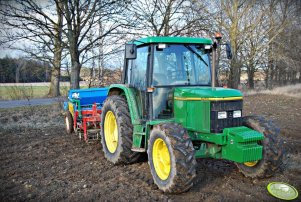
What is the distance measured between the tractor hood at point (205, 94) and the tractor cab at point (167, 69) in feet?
0.90

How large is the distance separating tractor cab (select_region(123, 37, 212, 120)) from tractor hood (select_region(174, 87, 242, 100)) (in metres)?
0.27

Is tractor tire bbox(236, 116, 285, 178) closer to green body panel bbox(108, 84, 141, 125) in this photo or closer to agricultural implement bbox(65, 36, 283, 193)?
agricultural implement bbox(65, 36, 283, 193)

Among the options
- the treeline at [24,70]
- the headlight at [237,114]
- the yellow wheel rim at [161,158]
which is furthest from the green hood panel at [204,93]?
the treeline at [24,70]

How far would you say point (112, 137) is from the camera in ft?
20.9

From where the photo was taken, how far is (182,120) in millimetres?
4867

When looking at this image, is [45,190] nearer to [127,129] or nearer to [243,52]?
[127,129]

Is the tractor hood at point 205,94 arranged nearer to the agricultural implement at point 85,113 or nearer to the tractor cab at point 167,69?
the tractor cab at point 167,69

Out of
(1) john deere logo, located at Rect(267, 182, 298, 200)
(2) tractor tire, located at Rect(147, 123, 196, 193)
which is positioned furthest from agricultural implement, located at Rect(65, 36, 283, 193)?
(1) john deere logo, located at Rect(267, 182, 298, 200)

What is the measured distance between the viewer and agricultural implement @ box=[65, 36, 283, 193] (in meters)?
4.26

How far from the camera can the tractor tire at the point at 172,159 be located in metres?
4.06

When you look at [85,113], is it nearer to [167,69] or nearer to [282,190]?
[167,69]

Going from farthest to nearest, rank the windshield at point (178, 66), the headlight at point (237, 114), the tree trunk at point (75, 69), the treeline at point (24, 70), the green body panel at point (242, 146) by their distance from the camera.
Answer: the treeline at point (24, 70), the tree trunk at point (75, 69), the windshield at point (178, 66), the headlight at point (237, 114), the green body panel at point (242, 146)

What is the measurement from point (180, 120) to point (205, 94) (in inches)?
25.3

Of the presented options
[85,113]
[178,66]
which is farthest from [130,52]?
[85,113]
